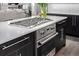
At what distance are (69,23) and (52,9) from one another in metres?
0.70

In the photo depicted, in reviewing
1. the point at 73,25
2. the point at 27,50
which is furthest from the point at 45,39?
the point at 73,25

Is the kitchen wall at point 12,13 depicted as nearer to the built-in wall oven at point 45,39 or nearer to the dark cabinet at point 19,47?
the built-in wall oven at point 45,39

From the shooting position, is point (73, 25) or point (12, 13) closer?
point (12, 13)

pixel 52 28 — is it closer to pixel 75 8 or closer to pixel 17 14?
pixel 17 14

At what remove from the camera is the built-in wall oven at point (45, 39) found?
6.66ft

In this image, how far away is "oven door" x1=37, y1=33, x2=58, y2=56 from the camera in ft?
6.82

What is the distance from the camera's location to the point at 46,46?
228 centimetres

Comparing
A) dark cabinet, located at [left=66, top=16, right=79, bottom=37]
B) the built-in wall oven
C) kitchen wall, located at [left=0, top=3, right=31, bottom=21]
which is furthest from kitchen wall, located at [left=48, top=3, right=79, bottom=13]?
the built-in wall oven

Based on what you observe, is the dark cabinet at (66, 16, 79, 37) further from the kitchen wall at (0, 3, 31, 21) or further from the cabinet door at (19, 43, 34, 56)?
the cabinet door at (19, 43, 34, 56)

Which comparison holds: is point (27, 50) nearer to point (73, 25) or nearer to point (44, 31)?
point (44, 31)

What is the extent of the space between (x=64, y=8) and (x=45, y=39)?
6.99ft

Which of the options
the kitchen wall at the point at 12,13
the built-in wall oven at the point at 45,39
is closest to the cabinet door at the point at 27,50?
the built-in wall oven at the point at 45,39

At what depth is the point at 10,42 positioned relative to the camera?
1439 mm

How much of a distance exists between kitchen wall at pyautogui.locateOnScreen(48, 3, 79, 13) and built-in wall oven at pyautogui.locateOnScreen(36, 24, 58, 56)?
162cm
